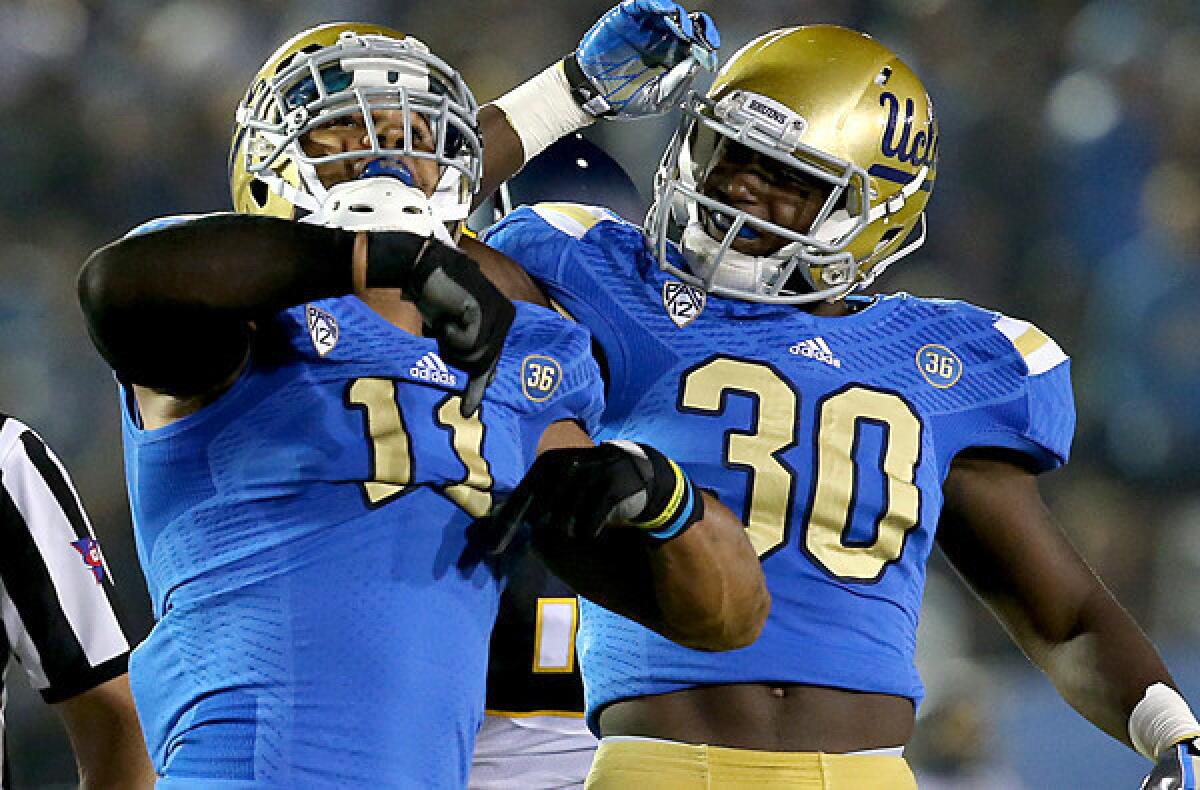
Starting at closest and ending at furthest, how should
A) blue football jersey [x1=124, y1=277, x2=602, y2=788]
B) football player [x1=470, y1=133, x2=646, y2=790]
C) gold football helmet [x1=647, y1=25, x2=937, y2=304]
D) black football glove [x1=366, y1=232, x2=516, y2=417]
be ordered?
black football glove [x1=366, y1=232, x2=516, y2=417]
blue football jersey [x1=124, y1=277, x2=602, y2=788]
gold football helmet [x1=647, y1=25, x2=937, y2=304]
football player [x1=470, y1=133, x2=646, y2=790]

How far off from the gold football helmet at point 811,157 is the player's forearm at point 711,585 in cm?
47

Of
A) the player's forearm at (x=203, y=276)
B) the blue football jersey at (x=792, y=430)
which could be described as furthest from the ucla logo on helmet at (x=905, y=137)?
the player's forearm at (x=203, y=276)

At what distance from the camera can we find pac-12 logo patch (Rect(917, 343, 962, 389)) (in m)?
1.92

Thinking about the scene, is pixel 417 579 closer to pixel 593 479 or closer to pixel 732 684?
pixel 593 479

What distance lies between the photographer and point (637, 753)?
1.69 metres

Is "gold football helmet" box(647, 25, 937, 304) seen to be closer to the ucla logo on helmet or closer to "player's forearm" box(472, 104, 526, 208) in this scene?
the ucla logo on helmet

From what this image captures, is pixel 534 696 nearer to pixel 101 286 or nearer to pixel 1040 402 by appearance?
pixel 1040 402

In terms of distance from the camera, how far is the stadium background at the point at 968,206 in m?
3.72

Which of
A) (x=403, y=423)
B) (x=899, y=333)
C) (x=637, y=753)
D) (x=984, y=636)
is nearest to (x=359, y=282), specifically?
(x=403, y=423)

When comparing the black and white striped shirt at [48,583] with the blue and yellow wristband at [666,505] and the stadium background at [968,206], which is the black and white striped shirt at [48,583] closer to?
the blue and yellow wristband at [666,505]

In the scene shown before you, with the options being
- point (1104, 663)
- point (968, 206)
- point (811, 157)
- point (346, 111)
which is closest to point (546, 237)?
point (811, 157)

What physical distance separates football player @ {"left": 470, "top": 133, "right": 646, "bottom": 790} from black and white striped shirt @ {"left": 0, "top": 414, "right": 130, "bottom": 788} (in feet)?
1.74

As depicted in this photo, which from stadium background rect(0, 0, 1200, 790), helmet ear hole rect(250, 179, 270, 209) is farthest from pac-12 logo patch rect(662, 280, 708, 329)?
stadium background rect(0, 0, 1200, 790)

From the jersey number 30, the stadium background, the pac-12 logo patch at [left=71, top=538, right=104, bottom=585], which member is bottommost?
the stadium background
